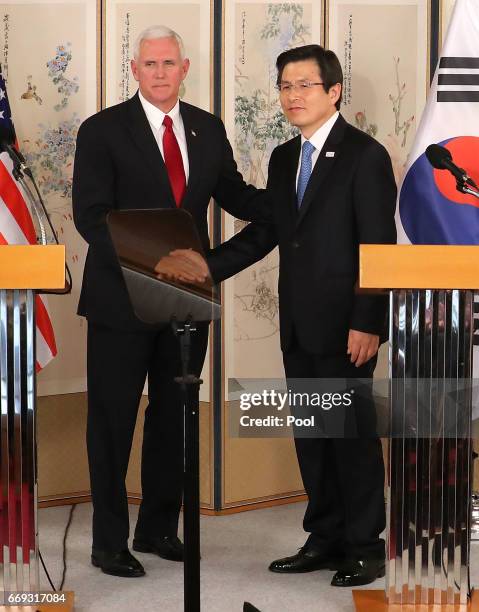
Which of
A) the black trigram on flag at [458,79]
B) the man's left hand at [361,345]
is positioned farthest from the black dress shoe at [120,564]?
the black trigram on flag at [458,79]

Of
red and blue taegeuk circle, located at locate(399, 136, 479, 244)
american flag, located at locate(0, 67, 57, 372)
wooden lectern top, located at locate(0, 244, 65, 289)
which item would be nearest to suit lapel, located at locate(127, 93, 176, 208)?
american flag, located at locate(0, 67, 57, 372)

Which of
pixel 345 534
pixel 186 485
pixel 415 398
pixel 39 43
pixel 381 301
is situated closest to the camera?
pixel 186 485

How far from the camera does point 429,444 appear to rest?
276cm

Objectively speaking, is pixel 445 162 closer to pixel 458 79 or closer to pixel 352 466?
pixel 352 466

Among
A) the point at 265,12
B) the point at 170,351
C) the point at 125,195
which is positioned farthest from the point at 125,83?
the point at 170,351

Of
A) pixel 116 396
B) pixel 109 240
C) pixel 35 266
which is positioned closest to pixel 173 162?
pixel 109 240

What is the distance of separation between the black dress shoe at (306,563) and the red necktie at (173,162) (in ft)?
3.98

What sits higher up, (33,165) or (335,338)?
(33,165)

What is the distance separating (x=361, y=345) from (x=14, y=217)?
1.40 m

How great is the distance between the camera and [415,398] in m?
2.71

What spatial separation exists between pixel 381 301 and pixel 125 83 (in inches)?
61.8

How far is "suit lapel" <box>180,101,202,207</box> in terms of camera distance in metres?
3.37

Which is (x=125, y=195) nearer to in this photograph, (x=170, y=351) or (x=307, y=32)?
(x=170, y=351)

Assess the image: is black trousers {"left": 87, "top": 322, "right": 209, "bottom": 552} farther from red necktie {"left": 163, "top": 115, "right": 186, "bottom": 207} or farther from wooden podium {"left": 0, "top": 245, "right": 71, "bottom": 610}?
wooden podium {"left": 0, "top": 245, "right": 71, "bottom": 610}
